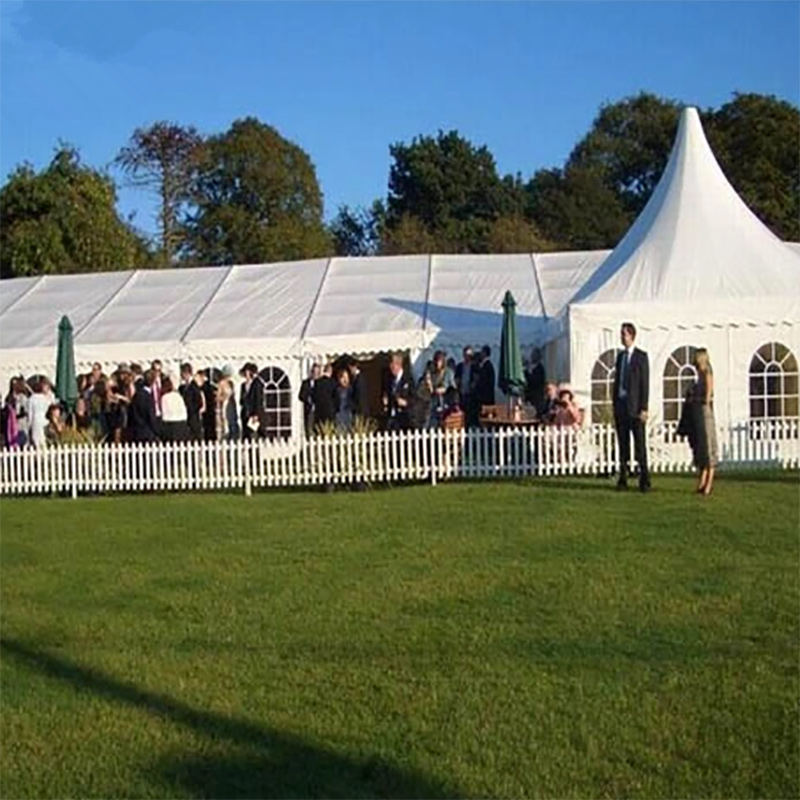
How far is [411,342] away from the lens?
885 inches

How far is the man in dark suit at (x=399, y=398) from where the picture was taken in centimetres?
1929

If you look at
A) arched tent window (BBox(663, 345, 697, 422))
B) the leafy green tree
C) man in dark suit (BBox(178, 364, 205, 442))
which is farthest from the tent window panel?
the leafy green tree

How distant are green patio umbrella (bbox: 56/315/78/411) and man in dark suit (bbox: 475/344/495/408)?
6002mm

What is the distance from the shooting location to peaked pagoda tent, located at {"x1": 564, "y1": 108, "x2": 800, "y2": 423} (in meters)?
19.4

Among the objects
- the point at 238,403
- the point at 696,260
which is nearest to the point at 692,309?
the point at 696,260

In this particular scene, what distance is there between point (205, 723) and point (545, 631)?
2276mm

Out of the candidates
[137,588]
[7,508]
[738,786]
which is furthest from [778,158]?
[738,786]

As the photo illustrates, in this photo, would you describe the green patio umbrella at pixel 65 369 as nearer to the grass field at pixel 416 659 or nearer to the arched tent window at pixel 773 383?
the grass field at pixel 416 659

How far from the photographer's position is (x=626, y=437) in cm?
1532

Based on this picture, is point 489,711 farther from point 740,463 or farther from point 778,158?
point 778,158

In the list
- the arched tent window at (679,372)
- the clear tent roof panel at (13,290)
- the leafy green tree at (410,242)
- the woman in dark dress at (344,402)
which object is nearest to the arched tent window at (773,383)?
the arched tent window at (679,372)

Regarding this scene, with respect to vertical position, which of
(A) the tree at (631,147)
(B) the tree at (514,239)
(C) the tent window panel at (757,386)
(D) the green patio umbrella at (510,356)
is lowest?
(C) the tent window panel at (757,386)

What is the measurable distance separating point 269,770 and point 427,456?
37.1 ft

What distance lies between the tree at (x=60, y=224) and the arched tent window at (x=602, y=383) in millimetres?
25548
